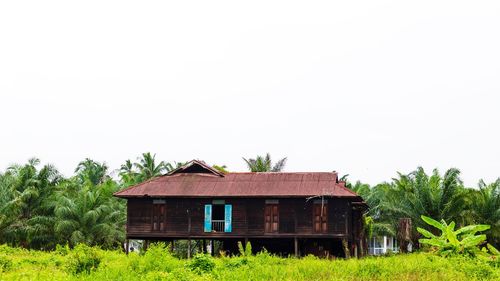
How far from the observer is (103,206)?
37.5 metres

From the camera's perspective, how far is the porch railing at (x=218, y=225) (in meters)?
30.5

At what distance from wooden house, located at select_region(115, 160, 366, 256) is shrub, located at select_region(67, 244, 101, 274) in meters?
10.4

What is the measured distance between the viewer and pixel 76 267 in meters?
19.2

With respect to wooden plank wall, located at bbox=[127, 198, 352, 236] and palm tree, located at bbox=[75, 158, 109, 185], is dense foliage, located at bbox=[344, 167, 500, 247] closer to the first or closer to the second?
wooden plank wall, located at bbox=[127, 198, 352, 236]

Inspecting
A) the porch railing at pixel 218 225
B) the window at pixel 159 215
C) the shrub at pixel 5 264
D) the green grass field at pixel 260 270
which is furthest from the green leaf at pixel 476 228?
the shrub at pixel 5 264

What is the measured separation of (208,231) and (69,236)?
36.0ft

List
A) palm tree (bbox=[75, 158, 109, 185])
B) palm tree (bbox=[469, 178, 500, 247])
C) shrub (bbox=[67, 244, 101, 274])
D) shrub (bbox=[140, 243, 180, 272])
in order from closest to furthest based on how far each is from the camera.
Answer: shrub (bbox=[140, 243, 180, 272]), shrub (bbox=[67, 244, 101, 274]), palm tree (bbox=[469, 178, 500, 247]), palm tree (bbox=[75, 158, 109, 185])

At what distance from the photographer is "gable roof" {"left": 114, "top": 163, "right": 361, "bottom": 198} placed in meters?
29.3

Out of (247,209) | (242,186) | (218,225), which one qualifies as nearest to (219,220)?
(218,225)

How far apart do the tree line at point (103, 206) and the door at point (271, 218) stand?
853 cm

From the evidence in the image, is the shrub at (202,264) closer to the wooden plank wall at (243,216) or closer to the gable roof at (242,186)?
the gable roof at (242,186)

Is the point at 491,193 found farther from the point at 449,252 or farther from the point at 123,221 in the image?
the point at 123,221

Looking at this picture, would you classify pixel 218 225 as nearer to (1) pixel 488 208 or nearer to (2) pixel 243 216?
(2) pixel 243 216

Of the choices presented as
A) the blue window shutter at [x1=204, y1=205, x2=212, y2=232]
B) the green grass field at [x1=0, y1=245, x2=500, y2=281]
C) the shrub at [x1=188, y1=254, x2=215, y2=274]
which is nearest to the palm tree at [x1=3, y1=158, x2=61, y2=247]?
the blue window shutter at [x1=204, y1=205, x2=212, y2=232]
